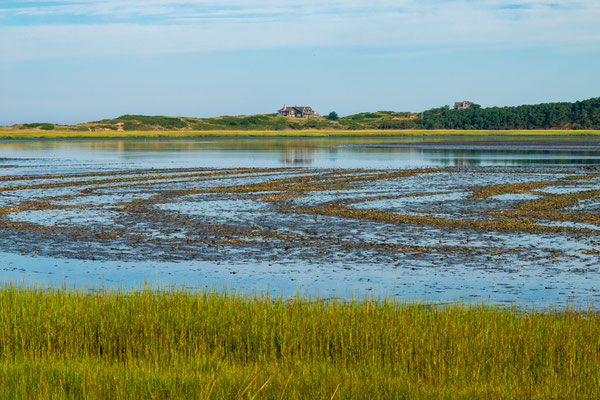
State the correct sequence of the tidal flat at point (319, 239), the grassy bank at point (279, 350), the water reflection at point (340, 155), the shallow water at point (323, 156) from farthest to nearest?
the water reflection at point (340, 155) < the shallow water at point (323, 156) < the tidal flat at point (319, 239) < the grassy bank at point (279, 350)

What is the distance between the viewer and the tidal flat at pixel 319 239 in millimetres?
18469

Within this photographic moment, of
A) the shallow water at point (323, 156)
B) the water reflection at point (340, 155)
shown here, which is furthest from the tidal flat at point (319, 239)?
the water reflection at point (340, 155)

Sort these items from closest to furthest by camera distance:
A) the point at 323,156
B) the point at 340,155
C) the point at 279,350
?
the point at 279,350, the point at 323,156, the point at 340,155

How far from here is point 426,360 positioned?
11375 millimetres

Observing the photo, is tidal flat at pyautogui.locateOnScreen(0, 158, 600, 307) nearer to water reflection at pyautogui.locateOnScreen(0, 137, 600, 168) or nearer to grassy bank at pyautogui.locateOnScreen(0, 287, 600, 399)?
grassy bank at pyautogui.locateOnScreen(0, 287, 600, 399)

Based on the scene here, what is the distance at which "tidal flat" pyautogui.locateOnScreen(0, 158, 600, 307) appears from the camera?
18469 millimetres

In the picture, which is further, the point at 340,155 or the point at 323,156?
the point at 340,155

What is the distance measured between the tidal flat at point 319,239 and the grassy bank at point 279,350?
337cm

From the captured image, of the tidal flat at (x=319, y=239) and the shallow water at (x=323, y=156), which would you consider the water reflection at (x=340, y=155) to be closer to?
the shallow water at (x=323, y=156)

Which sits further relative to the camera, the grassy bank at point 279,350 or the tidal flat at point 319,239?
the tidal flat at point 319,239

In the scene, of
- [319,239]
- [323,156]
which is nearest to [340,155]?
[323,156]

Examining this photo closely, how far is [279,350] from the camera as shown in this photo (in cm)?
1241

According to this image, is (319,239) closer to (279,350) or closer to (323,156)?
(279,350)

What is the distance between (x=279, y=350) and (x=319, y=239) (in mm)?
12975
